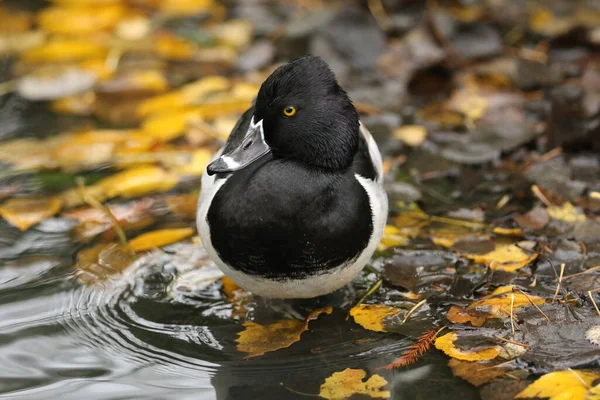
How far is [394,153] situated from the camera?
5625mm

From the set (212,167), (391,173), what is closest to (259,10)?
(391,173)

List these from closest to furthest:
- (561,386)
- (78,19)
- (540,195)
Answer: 1. (561,386)
2. (540,195)
3. (78,19)

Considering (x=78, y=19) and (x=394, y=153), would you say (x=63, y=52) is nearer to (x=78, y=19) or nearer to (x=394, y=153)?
(x=78, y=19)

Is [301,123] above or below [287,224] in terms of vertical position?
above

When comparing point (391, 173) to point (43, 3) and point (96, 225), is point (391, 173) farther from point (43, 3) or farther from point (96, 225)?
point (43, 3)

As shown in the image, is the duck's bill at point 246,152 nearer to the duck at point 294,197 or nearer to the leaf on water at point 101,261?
the duck at point 294,197

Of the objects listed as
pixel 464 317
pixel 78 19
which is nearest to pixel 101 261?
pixel 464 317

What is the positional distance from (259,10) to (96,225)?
132 inches

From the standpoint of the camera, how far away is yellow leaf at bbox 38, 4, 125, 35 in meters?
7.37

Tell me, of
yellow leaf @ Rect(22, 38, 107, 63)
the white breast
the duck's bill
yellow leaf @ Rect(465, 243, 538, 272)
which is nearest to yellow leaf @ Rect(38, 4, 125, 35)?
yellow leaf @ Rect(22, 38, 107, 63)

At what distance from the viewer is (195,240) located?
4.71 m

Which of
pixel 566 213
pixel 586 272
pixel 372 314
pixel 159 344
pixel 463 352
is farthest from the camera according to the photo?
pixel 566 213

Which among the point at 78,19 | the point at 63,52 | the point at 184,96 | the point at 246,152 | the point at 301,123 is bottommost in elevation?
the point at 184,96

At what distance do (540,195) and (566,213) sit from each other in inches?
11.4
